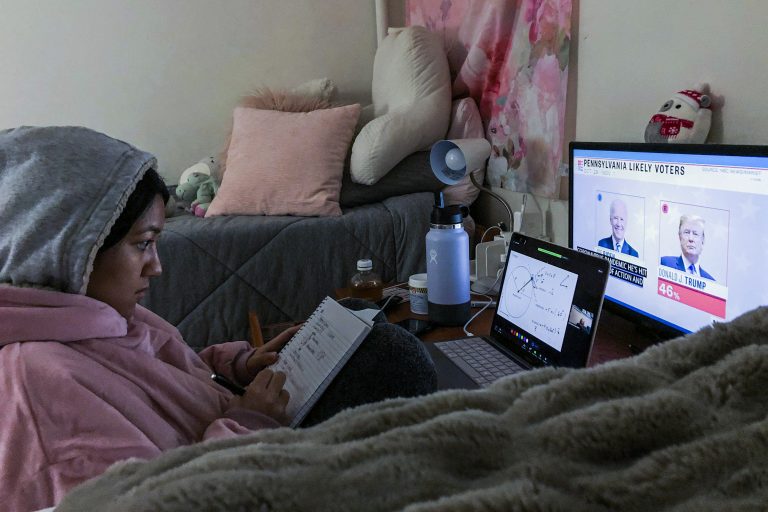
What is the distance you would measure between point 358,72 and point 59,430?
2528 mm

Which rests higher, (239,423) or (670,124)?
(670,124)

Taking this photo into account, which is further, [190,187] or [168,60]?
[168,60]

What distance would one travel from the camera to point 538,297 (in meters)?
1.02

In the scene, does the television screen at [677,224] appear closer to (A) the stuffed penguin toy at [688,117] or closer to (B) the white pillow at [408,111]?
(A) the stuffed penguin toy at [688,117]

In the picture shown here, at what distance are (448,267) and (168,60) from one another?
214 cm

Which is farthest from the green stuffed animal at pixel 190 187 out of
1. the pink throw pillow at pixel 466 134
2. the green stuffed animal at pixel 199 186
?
the pink throw pillow at pixel 466 134

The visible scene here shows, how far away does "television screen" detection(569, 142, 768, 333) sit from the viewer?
0.78 meters

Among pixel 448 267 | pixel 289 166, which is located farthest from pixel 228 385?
pixel 289 166

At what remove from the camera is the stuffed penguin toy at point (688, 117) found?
104cm

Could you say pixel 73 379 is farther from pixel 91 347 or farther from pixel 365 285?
pixel 365 285

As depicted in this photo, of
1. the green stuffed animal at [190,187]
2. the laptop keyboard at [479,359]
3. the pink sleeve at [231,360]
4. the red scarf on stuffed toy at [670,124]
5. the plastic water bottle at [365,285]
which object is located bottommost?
the pink sleeve at [231,360]

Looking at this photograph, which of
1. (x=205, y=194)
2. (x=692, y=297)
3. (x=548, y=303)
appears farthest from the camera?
(x=205, y=194)

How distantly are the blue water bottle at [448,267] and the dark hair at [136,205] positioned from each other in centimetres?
55

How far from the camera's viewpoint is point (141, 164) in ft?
2.90
